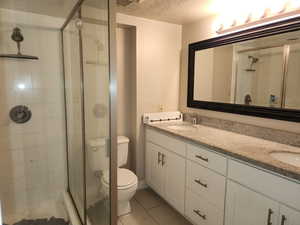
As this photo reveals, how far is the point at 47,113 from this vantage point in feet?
7.37

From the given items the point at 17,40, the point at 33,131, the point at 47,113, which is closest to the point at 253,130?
the point at 47,113

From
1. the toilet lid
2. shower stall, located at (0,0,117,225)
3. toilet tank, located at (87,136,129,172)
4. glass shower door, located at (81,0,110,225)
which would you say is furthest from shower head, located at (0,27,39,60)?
the toilet lid

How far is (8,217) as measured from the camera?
1.99 m

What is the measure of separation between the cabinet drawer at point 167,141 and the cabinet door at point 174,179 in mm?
62

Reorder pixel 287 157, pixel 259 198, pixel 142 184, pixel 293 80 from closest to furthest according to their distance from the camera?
pixel 259 198
pixel 287 157
pixel 293 80
pixel 142 184

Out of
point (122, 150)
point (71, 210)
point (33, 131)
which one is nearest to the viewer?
point (71, 210)

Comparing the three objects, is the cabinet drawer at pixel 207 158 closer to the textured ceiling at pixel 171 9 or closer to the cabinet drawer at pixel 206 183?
the cabinet drawer at pixel 206 183

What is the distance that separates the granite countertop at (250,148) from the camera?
113cm

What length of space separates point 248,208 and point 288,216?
Answer: 0.25 metres

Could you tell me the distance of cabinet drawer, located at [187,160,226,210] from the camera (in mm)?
1522

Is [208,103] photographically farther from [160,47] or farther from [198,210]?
[198,210]

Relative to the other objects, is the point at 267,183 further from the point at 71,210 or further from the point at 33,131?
the point at 33,131

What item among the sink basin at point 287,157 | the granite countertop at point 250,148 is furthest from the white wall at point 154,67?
the sink basin at point 287,157

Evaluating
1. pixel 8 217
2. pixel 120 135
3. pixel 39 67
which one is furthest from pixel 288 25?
pixel 8 217
